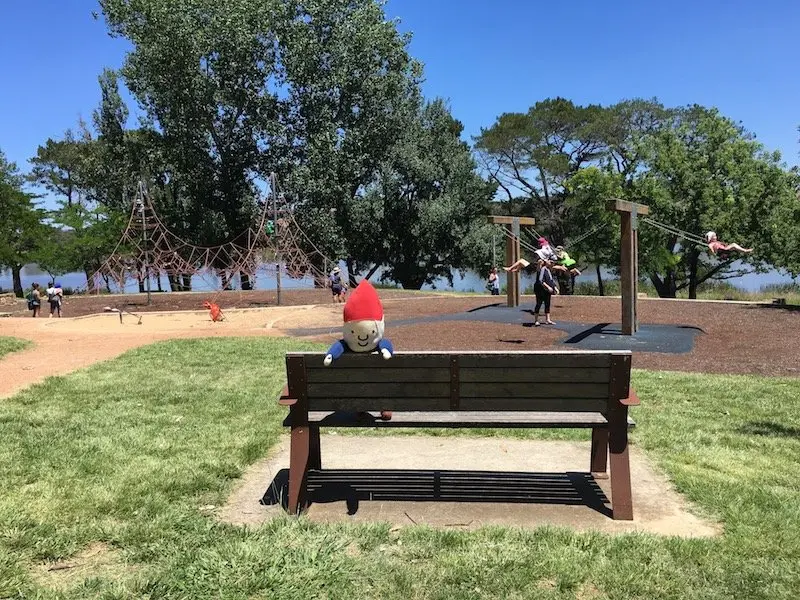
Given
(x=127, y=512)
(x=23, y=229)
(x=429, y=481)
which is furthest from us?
(x=23, y=229)

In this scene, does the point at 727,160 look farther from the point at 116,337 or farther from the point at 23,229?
the point at 23,229

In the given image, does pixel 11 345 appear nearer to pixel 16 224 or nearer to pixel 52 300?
pixel 52 300

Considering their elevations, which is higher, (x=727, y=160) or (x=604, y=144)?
(x=604, y=144)

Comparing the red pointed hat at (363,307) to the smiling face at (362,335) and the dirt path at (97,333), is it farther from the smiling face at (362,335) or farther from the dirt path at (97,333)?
the dirt path at (97,333)

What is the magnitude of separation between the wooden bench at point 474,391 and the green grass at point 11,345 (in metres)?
8.81

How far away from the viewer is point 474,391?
375cm

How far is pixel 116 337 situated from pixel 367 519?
1116cm

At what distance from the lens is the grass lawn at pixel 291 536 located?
281 centimetres

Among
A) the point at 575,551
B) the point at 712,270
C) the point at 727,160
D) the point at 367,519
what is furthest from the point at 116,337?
the point at 712,270

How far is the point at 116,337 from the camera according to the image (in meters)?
13.3

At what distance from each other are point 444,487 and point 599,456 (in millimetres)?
1119

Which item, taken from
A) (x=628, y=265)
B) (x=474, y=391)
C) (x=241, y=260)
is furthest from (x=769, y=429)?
(x=241, y=260)

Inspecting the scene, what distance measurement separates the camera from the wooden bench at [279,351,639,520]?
3682 millimetres

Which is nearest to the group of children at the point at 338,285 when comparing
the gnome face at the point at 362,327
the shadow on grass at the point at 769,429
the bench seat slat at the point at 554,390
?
the shadow on grass at the point at 769,429
